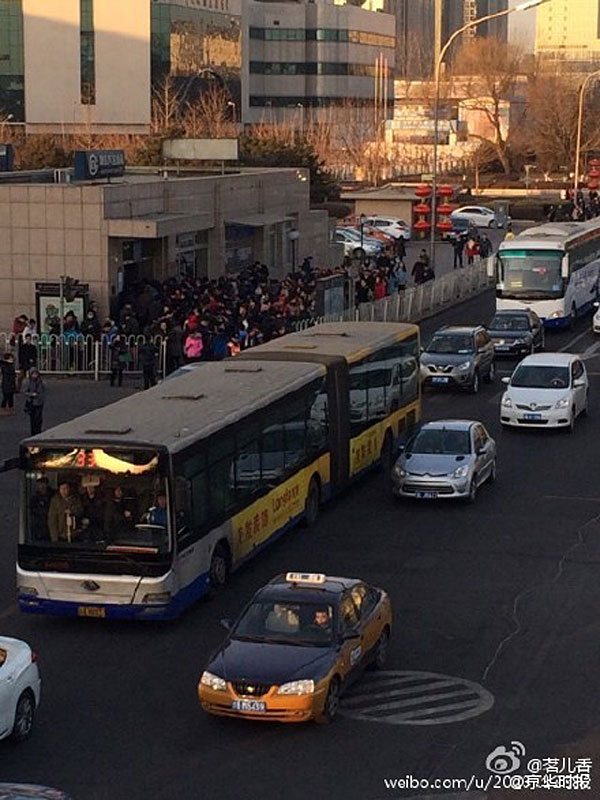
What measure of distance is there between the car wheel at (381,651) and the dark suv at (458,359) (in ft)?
64.8

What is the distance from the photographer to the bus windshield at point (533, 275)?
4653 cm

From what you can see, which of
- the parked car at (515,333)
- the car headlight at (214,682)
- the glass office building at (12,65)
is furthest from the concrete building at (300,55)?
the car headlight at (214,682)

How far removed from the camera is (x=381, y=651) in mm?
16922

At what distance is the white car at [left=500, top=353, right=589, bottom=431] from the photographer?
3150 cm

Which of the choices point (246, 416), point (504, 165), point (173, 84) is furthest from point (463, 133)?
point (246, 416)

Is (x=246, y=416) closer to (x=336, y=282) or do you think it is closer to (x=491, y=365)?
(x=491, y=365)

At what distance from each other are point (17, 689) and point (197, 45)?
97.3m

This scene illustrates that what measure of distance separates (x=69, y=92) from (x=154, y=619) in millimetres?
90236

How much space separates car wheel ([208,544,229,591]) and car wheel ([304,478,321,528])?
3.48 metres

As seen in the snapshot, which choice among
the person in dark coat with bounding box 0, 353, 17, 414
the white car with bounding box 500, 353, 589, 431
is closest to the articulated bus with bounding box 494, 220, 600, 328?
the white car with bounding box 500, 353, 589, 431

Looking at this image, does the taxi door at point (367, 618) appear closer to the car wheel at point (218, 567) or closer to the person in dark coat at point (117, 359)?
the car wheel at point (218, 567)

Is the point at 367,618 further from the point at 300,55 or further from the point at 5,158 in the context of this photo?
the point at 300,55

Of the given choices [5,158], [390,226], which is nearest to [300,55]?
[390,226]

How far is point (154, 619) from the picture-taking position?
725 inches
